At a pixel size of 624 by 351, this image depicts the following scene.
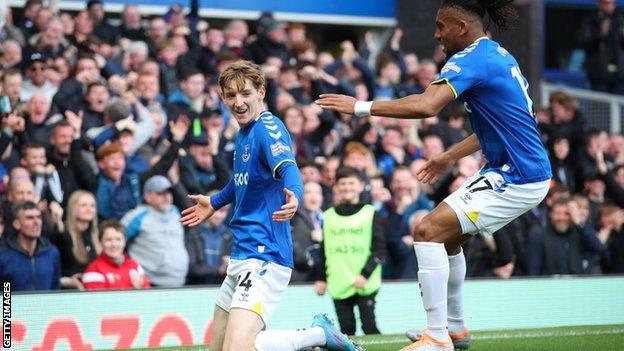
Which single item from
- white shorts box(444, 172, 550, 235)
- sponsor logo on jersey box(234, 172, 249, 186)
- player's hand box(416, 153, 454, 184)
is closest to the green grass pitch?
player's hand box(416, 153, 454, 184)

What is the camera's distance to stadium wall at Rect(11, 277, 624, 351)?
420 inches

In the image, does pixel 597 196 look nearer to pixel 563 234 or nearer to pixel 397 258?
pixel 563 234

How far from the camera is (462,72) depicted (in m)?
8.22

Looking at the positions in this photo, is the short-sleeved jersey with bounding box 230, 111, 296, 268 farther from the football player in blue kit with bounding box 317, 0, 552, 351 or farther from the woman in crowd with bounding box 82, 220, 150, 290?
the woman in crowd with bounding box 82, 220, 150, 290

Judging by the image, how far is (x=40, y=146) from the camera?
13.2 m

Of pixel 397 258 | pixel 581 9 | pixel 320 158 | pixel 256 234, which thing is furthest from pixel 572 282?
pixel 581 9

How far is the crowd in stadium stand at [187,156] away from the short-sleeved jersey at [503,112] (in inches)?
195

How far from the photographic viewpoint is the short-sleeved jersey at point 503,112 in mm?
8375

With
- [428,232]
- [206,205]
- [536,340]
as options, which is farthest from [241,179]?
[536,340]

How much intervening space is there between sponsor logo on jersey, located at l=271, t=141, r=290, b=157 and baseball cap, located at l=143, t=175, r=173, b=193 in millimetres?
5630

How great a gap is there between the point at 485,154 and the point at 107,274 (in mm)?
4965

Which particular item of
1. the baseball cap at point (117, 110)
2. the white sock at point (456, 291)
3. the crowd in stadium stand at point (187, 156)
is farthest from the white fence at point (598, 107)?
the white sock at point (456, 291)

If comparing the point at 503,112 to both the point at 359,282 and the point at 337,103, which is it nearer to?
the point at 337,103

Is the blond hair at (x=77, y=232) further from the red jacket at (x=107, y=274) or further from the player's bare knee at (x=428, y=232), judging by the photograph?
the player's bare knee at (x=428, y=232)
